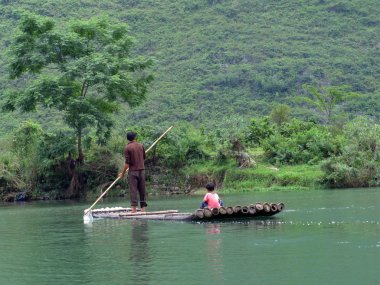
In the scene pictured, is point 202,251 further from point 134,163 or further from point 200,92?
point 200,92

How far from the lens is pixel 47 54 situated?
37.9m

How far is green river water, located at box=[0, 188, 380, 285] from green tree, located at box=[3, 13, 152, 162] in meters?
16.0

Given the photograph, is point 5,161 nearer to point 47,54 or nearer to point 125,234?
point 47,54

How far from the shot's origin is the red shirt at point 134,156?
70.4 ft

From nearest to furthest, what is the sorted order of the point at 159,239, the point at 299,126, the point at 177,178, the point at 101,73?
the point at 159,239 → the point at 101,73 → the point at 177,178 → the point at 299,126

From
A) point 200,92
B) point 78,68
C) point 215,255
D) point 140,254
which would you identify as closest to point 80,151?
point 78,68

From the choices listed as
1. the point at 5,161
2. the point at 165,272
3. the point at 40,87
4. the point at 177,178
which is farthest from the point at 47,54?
Result: the point at 165,272

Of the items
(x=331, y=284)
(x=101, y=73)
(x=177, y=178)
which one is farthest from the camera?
(x=177, y=178)

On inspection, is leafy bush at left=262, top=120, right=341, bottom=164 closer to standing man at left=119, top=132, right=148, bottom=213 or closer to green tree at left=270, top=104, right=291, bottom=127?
green tree at left=270, top=104, right=291, bottom=127

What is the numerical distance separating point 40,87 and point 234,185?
31.4 ft

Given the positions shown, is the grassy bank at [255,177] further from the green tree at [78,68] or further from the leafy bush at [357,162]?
the green tree at [78,68]

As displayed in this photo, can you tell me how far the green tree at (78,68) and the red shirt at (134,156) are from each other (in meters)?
14.9

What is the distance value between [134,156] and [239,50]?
200 feet

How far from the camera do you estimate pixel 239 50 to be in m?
81.5
